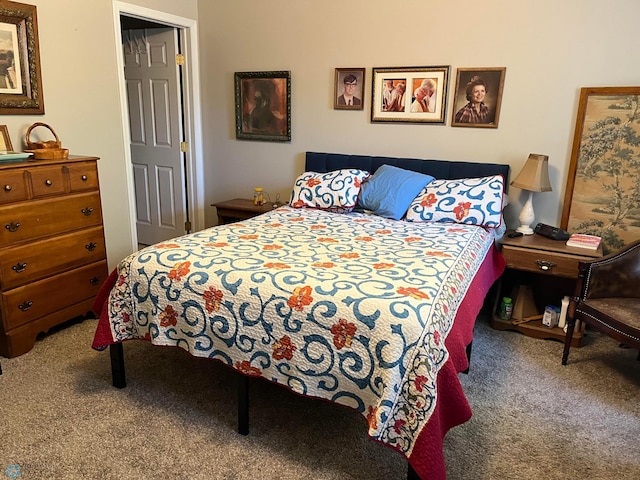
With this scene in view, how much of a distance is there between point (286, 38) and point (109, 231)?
215 centimetres

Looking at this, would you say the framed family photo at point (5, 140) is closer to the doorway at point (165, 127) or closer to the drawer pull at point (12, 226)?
the drawer pull at point (12, 226)

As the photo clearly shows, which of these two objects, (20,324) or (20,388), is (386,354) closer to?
(20,388)

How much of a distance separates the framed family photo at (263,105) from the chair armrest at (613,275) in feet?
8.42

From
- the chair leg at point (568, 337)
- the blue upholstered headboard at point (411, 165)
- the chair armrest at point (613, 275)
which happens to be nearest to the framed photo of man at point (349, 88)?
the blue upholstered headboard at point (411, 165)

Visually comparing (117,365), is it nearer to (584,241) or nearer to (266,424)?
(266,424)

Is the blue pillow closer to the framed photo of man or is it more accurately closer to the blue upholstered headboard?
the blue upholstered headboard

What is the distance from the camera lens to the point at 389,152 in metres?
3.76

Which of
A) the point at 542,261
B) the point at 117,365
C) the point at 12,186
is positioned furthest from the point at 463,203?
the point at 12,186

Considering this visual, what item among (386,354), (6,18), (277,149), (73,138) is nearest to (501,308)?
(386,354)

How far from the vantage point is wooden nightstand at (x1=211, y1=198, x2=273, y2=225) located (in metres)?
3.93

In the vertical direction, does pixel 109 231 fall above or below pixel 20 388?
above

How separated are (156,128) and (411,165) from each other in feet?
8.21

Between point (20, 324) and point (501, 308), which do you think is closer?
point (20, 324)

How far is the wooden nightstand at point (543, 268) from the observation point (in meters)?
2.87
